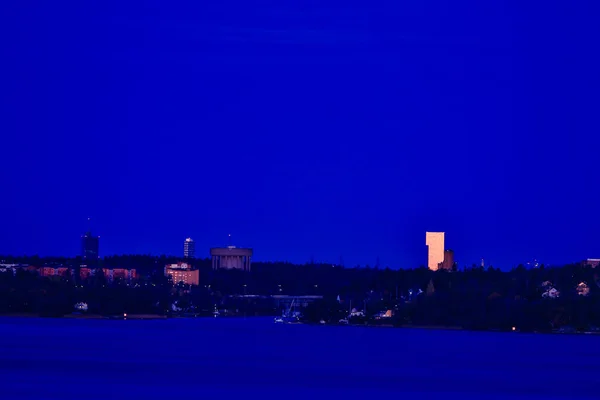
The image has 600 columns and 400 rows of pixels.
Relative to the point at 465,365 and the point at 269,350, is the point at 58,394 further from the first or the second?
the point at 269,350

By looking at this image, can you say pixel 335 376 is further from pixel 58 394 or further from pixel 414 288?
pixel 414 288

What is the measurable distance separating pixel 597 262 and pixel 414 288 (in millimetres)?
28810

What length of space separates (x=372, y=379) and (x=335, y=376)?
→ 2.27 metres

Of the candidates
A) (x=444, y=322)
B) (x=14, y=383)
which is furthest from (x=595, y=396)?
(x=444, y=322)

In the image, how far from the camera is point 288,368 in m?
80.4

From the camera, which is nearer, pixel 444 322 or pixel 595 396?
pixel 595 396

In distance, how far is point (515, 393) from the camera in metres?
65.6

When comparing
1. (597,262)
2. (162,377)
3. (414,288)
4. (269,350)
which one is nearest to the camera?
(162,377)

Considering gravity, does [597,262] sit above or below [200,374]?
above

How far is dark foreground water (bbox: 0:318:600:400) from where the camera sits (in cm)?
6456

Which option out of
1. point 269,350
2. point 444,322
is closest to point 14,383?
point 269,350

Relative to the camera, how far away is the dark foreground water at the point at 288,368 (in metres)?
64.6

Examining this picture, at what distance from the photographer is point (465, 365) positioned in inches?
3383

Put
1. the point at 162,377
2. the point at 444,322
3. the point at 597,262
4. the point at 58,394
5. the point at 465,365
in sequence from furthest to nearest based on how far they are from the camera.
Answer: the point at 597,262 < the point at 444,322 < the point at 465,365 < the point at 162,377 < the point at 58,394
